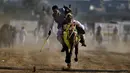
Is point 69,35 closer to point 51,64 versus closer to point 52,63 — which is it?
point 51,64

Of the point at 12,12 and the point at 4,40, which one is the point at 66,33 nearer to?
the point at 4,40

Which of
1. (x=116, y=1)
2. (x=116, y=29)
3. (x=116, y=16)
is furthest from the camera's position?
(x=116, y=1)

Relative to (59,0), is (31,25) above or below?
below

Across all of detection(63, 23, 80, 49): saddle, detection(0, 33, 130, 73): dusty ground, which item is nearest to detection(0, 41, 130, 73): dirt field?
detection(0, 33, 130, 73): dusty ground

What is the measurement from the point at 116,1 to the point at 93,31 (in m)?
46.8

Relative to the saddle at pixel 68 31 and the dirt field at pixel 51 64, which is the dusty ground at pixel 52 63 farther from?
the saddle at pixel 68 31

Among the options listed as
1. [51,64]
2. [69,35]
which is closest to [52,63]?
[51,64]

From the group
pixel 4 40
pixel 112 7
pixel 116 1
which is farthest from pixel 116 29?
pixel 116 1

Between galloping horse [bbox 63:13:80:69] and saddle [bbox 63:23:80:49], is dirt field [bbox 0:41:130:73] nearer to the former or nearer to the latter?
galloping horse [bbox 63:13:80:69]

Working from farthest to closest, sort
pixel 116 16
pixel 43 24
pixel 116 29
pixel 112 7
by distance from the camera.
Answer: pixel 112 7 → pixel 116 16 → pixel 116 29 → pixel 43 24

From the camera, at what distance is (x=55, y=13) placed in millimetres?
12375

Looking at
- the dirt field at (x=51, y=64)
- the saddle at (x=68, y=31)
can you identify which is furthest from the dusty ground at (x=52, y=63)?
the saddle at (x=68, y=31)

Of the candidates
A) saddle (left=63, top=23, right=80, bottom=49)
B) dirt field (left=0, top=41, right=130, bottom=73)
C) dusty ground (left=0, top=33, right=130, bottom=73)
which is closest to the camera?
dirt field (left=0, top=41, right=130, bottom=73)

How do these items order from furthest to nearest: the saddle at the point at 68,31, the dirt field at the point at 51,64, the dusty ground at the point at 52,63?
the saddle at the point at 68,31
the dusty ground at the point at 52,63
the dirt field at the point at 51,64
